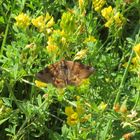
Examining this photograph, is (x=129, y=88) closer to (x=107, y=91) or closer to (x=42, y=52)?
(x=107, y=91)

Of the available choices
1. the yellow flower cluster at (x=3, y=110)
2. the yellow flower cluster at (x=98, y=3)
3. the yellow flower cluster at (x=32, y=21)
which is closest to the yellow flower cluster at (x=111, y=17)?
the yellow flower cluster at (x=98, y=3)

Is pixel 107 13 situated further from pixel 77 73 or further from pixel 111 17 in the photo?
pixel 77 73

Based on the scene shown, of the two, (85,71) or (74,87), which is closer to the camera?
(85,71)

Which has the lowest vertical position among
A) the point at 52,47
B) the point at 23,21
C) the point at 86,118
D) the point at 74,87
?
the point at 86,118

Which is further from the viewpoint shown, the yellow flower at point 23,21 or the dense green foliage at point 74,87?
the yellow flower at point 23,21

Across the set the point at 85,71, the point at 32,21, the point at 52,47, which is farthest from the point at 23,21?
the point at 85,71

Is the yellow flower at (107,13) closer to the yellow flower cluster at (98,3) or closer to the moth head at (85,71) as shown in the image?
the yellow flower cluster at (98,3)
